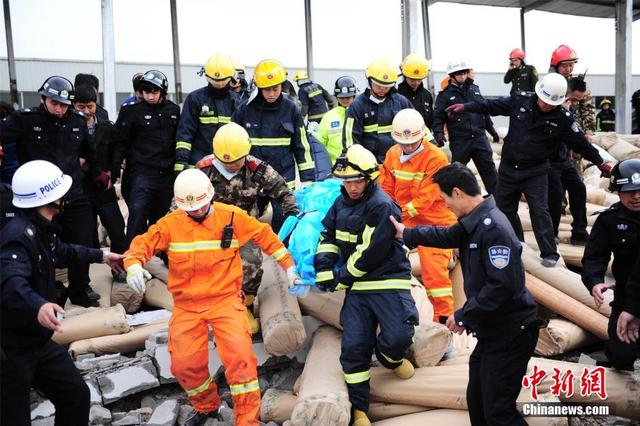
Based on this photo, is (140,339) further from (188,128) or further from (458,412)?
(458,412)

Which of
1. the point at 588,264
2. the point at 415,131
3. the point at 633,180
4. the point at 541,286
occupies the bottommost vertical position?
the point at 541,286

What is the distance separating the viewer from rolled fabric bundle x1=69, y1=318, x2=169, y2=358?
5086mm

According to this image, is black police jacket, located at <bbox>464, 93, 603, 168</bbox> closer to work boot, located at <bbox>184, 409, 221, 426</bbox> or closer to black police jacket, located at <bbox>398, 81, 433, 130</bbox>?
black police jacket, located at <bbox>398, 81, 433, 130</bbox>

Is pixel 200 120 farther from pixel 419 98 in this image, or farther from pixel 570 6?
pixel 570 6

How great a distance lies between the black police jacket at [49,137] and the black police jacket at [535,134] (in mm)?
4215

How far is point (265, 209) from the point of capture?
682 centimetres

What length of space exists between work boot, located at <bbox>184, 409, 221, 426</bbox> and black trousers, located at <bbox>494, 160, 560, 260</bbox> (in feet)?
11.7

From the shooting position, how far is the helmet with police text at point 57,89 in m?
5.26

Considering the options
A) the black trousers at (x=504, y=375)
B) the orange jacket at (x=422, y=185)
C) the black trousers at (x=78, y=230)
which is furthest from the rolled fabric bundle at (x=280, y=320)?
the black trousers at (x=78, y=230)

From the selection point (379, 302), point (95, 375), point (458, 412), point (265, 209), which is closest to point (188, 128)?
point (265, 209)

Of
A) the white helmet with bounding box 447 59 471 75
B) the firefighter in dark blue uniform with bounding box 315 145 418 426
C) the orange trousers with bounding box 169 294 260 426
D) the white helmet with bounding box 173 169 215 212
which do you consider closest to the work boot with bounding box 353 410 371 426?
the firefighter in dark blue uniform with bounding box 315 145 418 426

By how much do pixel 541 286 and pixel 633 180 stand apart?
191cm

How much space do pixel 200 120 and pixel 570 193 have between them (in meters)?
4.18

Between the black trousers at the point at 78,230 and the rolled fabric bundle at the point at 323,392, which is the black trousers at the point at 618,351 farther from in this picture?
the black trousers at the point at 78,230
